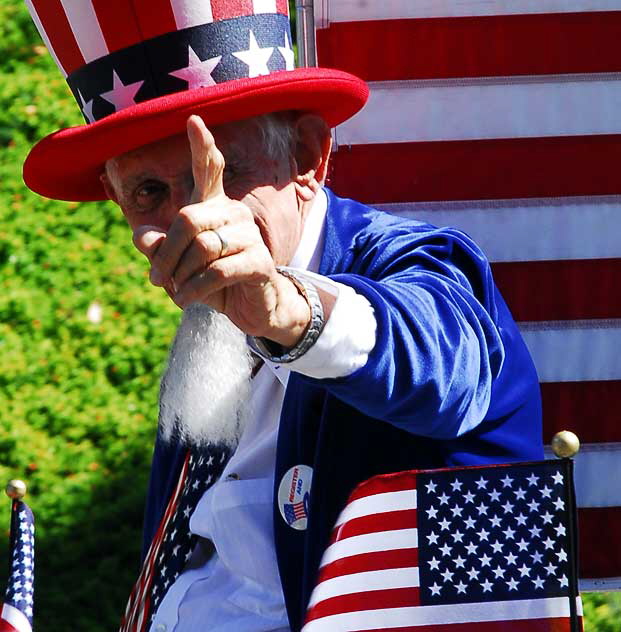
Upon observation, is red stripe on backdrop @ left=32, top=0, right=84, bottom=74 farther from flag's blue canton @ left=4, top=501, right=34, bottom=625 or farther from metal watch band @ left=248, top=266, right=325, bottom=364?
flag's blue canton @ left=4, top=501, right=34, bottom=625

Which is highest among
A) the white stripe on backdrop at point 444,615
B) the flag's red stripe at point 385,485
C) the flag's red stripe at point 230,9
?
the flag's red stripe at point 230,9

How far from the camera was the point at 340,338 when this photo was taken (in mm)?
1755

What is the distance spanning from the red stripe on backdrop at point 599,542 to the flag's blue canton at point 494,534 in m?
1.29

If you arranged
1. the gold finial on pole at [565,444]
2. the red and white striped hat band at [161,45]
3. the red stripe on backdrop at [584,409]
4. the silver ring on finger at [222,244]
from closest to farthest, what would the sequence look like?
1. the silver ring on finger at [222,244]
2. the gold finial on pole at [565,444]
3. the red and white striped hat band at [161,45]
4. the red stripe on backdrop at [584,409]

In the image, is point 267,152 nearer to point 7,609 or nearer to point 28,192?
point 7,609

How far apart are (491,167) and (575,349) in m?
0.50

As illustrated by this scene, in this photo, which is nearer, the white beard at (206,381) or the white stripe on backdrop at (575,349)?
the white beard at (206,381)

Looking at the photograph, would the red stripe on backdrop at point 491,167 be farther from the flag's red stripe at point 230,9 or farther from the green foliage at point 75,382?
the green foliage at point 75,382

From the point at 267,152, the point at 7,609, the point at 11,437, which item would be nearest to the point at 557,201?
the point at 267,152

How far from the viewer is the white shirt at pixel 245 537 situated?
2395mm

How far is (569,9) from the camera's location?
3.17m

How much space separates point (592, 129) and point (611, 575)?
1129mm

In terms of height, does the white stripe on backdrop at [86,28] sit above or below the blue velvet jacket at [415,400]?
above

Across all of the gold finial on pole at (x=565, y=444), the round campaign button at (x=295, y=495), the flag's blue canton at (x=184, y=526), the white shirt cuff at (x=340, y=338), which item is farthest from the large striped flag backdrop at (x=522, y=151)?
the white shirt cuff at (x=340, y=338)
